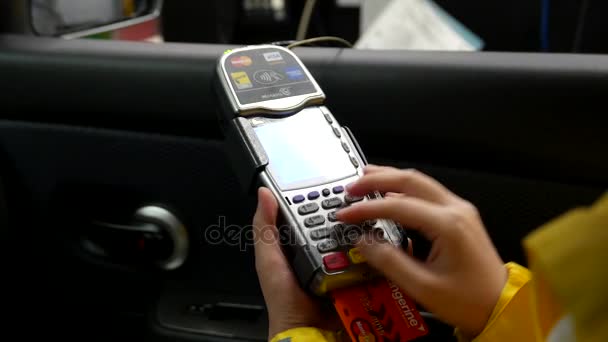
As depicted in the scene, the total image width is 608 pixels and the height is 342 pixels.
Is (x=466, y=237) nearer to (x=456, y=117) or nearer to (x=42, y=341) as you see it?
(x=456, y=117)

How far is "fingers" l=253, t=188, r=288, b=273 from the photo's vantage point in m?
0.44

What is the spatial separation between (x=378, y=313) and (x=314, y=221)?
8cm

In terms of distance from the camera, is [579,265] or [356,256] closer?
[579,265]

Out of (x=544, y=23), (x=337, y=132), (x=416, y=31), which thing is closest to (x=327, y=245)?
(x=337, y=132)

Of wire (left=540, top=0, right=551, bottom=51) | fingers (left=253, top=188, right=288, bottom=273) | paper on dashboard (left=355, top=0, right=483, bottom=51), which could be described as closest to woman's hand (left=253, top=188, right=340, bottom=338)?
fingers (left=253, top=188, right=288, bottom=273)

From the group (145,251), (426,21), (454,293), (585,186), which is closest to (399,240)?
(454,293)

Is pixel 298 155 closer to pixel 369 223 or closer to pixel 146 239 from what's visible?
pixel 369 223

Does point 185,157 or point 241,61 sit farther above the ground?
point 241,61

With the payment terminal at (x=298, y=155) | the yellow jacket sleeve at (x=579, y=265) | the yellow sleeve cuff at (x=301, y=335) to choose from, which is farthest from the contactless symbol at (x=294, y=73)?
the yellow jacket sleeve at (x=579, y=265)

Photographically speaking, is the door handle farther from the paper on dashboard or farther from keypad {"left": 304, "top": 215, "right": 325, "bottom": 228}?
the paper on dashboard

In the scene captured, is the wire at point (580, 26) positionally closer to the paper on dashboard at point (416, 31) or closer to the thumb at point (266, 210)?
the paper on dashboard at point (416, 31)

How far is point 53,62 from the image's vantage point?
1.92 feet

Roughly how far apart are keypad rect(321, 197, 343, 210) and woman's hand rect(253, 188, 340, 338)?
0.04m

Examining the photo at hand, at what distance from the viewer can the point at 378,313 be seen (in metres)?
0.39
